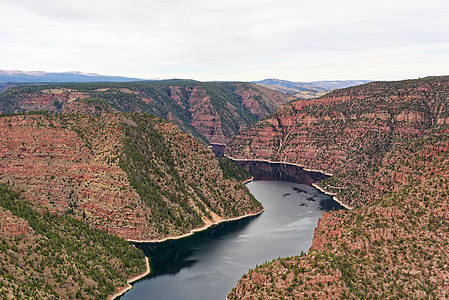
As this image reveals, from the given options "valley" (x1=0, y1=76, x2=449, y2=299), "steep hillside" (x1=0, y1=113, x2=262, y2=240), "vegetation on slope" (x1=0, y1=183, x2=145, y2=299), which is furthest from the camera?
"steep hillside" (x1=0, y1=113, x2=262, y2=240)

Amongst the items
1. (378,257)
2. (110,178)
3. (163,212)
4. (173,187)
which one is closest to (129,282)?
(163,212)

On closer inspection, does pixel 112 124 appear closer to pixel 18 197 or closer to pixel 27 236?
pixel 18 197

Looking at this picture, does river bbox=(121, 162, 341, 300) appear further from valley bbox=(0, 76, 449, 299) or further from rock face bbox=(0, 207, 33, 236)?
rock face bbox=(0, 207, 33, 236)

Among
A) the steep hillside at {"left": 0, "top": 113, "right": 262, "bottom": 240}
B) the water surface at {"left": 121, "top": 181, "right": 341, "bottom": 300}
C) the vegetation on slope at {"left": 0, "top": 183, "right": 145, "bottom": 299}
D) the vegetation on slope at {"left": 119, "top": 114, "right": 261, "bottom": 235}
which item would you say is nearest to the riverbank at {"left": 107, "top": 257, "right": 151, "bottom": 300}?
the vegetation on slope at {"left": 0, "top": 183, "right": 145, "bottom": 299}

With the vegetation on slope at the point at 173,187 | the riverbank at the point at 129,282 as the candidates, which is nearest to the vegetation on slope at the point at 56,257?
the riverbank at the point at 129,282

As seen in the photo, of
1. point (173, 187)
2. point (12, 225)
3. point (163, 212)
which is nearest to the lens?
point (12, 225)

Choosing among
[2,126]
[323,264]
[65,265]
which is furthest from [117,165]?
[323,264]

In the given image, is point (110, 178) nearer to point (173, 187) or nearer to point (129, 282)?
point (173, 187)
